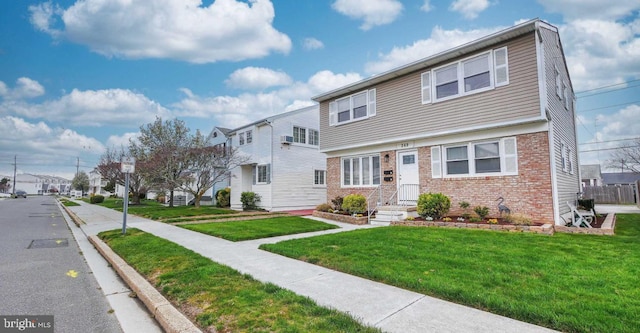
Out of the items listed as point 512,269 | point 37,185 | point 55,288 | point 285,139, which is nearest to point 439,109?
point 512,269

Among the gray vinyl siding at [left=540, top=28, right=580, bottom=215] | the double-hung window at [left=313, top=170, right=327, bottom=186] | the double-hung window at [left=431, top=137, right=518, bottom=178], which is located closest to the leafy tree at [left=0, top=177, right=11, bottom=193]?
the double-hung window at [left=313, top=170, right=327, bottom=186]

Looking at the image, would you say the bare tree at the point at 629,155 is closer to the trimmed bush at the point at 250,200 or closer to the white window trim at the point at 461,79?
the white window trim at the point at 461,79

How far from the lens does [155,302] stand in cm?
402

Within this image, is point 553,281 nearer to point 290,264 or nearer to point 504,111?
point 290,264

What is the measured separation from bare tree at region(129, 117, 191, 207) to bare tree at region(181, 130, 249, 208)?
1.20 ft


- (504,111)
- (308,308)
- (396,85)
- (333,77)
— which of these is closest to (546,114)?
(504,111)

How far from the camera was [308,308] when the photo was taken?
3.54 meters

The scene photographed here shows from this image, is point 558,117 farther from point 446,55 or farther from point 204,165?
point 204,165

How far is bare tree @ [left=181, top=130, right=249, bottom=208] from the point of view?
61.3 feet

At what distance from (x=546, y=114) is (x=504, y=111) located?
44.6 inches

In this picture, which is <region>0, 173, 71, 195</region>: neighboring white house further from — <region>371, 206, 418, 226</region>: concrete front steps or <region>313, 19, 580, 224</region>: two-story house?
<region>371, 206, 418, 226</region>: concrete front steps

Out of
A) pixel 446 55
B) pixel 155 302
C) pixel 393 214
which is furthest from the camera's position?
pixel 393 214

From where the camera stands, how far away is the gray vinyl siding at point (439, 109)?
31.7 ft

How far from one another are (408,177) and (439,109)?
3.03m
